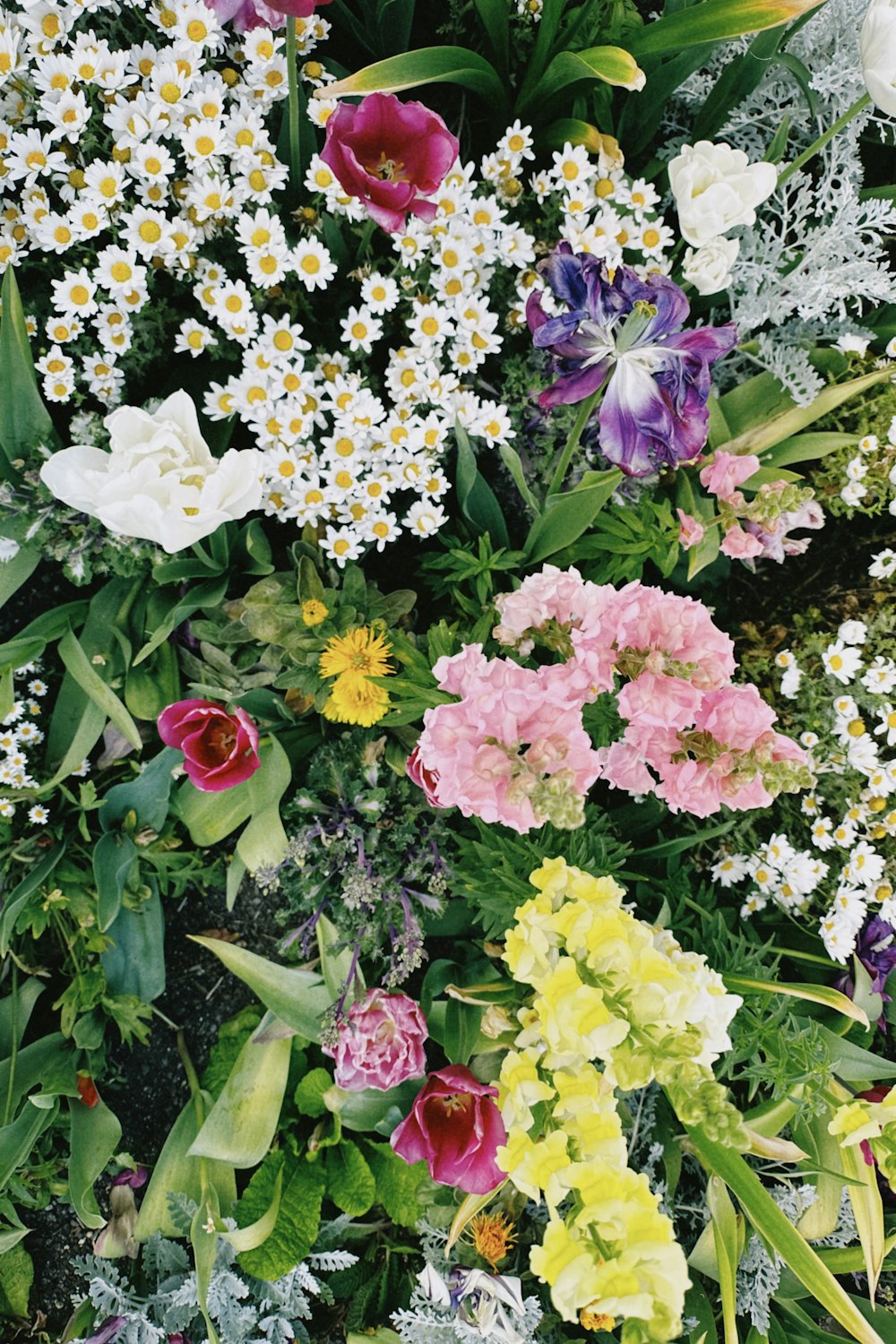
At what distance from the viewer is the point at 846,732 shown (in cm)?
153

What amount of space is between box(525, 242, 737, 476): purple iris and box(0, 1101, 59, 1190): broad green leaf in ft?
4.72

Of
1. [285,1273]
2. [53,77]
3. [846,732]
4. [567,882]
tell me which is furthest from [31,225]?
[285,1273]

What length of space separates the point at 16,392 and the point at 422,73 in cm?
75

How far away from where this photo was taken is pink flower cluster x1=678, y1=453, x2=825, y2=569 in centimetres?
119

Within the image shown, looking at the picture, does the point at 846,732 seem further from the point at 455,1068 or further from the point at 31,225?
the point at 31,225

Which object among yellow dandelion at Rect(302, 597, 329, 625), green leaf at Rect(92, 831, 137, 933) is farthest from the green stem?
green leaf at Rect(92, 831, 137, 933)

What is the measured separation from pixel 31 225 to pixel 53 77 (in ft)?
0.66

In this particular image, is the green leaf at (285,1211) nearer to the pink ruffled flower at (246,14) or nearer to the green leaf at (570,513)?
the green leaf at (570,513)

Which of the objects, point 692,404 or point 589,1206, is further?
point 692,404

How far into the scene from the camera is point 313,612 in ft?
4.36

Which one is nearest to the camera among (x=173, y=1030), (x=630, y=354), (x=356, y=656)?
(x=630, y=354)

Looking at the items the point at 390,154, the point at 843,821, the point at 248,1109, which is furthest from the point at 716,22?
the point at 248,1109

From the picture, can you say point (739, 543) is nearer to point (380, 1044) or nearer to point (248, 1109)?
point (380, 1044)

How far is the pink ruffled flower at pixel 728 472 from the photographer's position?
Result: 53.3 inches
